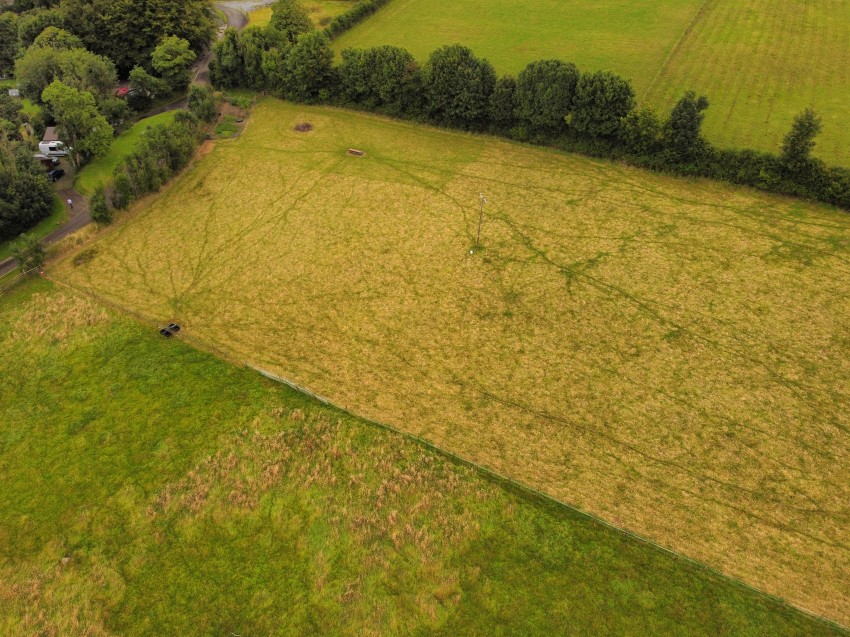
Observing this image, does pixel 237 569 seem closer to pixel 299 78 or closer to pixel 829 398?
pixel 829 398

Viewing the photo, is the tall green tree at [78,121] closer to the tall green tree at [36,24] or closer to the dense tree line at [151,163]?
the dense tree line at [151,163]

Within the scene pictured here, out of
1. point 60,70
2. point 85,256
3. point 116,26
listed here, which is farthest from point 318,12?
point 85,256

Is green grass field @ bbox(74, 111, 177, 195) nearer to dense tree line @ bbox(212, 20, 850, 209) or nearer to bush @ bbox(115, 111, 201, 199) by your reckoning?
bush @ bbox(115, 111, 201, 199)

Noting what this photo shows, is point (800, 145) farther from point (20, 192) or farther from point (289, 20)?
point (20, 192)

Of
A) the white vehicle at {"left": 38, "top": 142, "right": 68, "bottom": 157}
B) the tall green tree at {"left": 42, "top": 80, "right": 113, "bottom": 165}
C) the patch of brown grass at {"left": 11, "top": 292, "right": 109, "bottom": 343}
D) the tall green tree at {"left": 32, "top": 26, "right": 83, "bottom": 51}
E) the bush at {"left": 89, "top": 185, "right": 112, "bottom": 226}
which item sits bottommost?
the patch of brown grass at {"left": 11, "top": 292, "right": 109, "bottom": 343}

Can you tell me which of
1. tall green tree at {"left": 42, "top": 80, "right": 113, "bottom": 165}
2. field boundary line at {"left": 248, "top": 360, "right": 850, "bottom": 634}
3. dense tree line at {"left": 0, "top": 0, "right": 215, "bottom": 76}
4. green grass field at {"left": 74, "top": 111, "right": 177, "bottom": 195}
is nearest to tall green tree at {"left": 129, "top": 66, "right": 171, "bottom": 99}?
green grass field at {"left": 74, "top": 111, "right": 177, "bottom": 195}

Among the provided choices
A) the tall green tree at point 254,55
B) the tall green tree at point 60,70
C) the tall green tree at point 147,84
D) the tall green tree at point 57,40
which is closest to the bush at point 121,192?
the tall green tree at point 60,70
